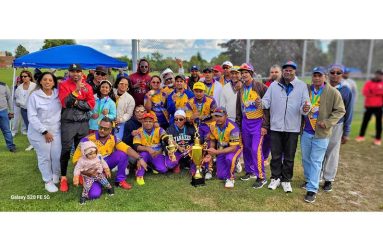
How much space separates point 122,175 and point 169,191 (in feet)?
2.19

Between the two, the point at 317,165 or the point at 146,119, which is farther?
the point at 146,119

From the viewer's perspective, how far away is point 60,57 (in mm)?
3561

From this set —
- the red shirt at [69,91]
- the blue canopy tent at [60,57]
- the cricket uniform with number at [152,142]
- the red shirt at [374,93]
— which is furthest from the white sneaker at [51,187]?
the red shirt at [374,93]

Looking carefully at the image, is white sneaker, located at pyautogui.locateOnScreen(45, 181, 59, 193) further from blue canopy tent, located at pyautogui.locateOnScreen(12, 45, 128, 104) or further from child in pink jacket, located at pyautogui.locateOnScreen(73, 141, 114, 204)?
blue canopy tent, located at pyautogui.locateOnScreen(12, 45, 128, 104)

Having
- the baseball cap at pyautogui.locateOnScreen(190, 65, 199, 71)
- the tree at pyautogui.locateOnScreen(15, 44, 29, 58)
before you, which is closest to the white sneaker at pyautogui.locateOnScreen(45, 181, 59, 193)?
the tree at pyautogui.locateOnScreen(15, 44, 29, 58)

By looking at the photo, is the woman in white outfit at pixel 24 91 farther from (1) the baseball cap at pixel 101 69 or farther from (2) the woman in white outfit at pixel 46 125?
(1) the baseball cap at pixel 101 69

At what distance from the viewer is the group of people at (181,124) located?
3.61m

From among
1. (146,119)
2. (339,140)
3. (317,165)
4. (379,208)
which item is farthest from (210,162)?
(379,208)

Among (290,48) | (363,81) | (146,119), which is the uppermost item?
(290,48)

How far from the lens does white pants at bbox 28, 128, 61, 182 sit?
12.0ft

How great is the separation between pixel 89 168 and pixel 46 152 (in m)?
0.59

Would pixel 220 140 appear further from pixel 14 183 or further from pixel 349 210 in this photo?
pixel 14 183

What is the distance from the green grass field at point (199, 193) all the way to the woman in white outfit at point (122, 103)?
2.53 feet

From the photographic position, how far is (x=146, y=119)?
13.5ft
